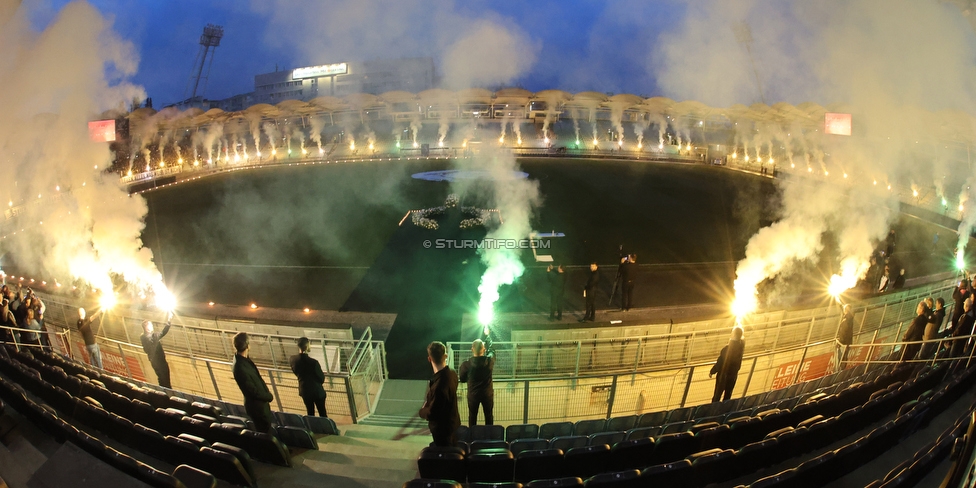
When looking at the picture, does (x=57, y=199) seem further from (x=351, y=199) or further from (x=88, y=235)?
(x=351, y=199)

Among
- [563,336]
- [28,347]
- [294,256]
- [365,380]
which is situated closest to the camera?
[365,380]

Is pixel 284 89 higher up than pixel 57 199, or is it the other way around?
pixel 284 89

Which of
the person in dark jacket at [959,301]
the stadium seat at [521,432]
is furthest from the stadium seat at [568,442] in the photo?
the person in dark jacket at [959,301]

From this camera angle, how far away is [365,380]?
6547mm

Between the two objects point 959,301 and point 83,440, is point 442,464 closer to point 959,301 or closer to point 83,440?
point 83,440

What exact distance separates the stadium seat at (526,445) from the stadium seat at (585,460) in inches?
17.2

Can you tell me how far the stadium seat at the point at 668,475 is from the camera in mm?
3535

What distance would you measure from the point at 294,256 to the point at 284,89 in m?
87.8

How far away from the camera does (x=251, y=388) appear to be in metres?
4.61

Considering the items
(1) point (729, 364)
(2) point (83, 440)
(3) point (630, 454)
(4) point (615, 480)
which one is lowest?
(1) point (729, 364)

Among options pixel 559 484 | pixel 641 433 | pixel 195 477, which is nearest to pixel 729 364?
pixel 641 433

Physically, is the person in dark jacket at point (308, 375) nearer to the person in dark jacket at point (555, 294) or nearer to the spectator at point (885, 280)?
the person in dark jacket at point (555, 294)

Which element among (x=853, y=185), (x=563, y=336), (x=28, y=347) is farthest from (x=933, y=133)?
(x=28, y=347)

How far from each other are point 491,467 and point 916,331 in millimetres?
7585
